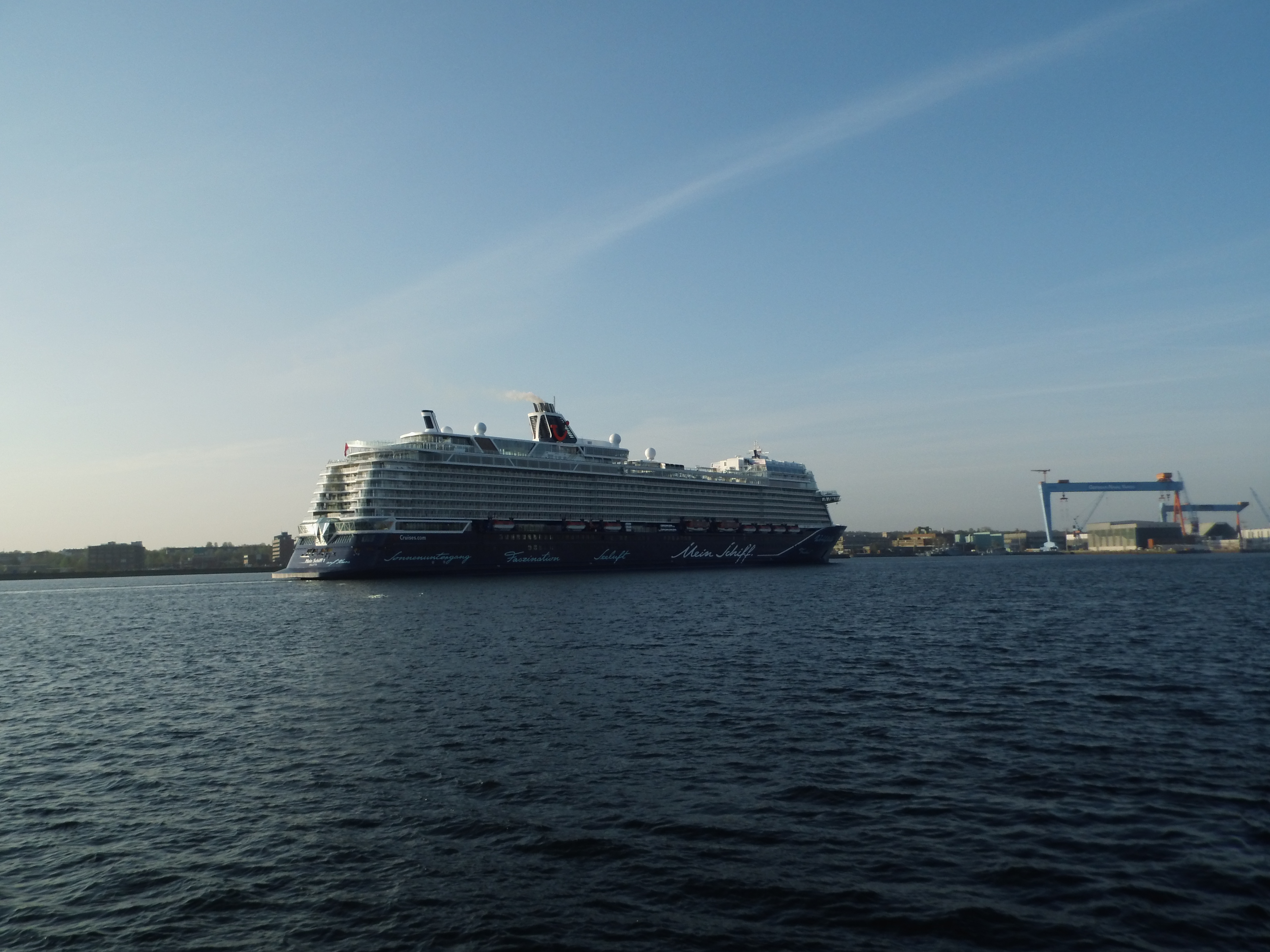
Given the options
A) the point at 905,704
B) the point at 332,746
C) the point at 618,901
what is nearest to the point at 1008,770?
the point at 905,704

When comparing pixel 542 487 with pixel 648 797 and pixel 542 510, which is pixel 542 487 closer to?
pixel 542 510

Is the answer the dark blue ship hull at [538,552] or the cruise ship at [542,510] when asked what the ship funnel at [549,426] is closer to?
the cruise ship at [542,510]

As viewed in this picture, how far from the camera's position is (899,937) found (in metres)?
10.9

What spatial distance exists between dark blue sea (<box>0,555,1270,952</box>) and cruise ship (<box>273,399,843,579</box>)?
208 feet

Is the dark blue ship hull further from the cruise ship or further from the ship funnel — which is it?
the ship funnel

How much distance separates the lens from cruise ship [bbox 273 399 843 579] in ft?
340

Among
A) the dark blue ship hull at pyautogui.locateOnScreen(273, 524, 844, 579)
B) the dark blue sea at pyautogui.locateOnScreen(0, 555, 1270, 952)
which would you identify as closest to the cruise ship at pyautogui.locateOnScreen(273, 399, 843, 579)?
the dark blue ship hull at pyautogui.locateOnScreen(273, 524, 844, 579)

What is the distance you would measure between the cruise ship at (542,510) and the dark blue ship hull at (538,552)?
0.64ft

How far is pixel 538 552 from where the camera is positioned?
117 metres

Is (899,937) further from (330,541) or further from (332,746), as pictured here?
(330,541)

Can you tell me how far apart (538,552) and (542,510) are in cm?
799

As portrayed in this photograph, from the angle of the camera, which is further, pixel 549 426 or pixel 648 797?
pixel 549 426

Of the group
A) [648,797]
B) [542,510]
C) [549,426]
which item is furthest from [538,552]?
[648,797]

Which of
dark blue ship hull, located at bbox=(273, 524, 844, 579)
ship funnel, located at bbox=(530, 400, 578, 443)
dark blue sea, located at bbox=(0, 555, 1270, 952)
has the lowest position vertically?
dark blue sea, located at bbox=(0, 555, 1270, 952)
